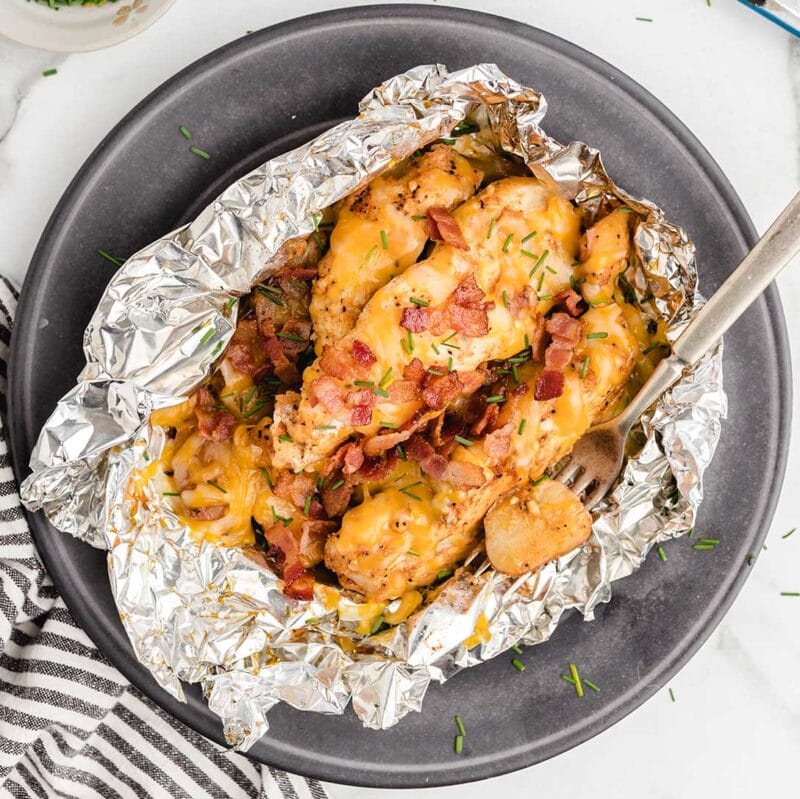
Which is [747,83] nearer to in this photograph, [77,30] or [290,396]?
[290,396]

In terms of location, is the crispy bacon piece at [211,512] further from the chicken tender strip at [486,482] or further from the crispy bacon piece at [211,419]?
the chicken tender strip at [486,482]

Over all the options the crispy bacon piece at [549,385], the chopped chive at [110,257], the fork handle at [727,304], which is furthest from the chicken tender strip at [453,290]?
the chopped chive at [110,257]

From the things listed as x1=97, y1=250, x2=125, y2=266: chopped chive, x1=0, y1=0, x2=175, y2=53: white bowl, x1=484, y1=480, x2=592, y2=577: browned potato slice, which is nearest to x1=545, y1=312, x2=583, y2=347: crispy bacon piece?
x1=484, y1=480, x2=592, y2=577: browned potato slice

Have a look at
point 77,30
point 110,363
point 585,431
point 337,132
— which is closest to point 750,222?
point 585,431

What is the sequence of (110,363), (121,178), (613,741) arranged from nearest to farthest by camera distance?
(110,363) < (121,178) < (613,741)

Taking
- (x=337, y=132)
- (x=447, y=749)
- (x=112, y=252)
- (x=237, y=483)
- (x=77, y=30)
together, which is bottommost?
(x=447, y=749)

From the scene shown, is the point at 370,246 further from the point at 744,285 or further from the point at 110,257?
the point at 744,285

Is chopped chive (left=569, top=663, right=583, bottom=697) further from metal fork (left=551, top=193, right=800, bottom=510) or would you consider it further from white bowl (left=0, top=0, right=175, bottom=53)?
white bowl (left=0, top=0, right=175, bottom=53)
